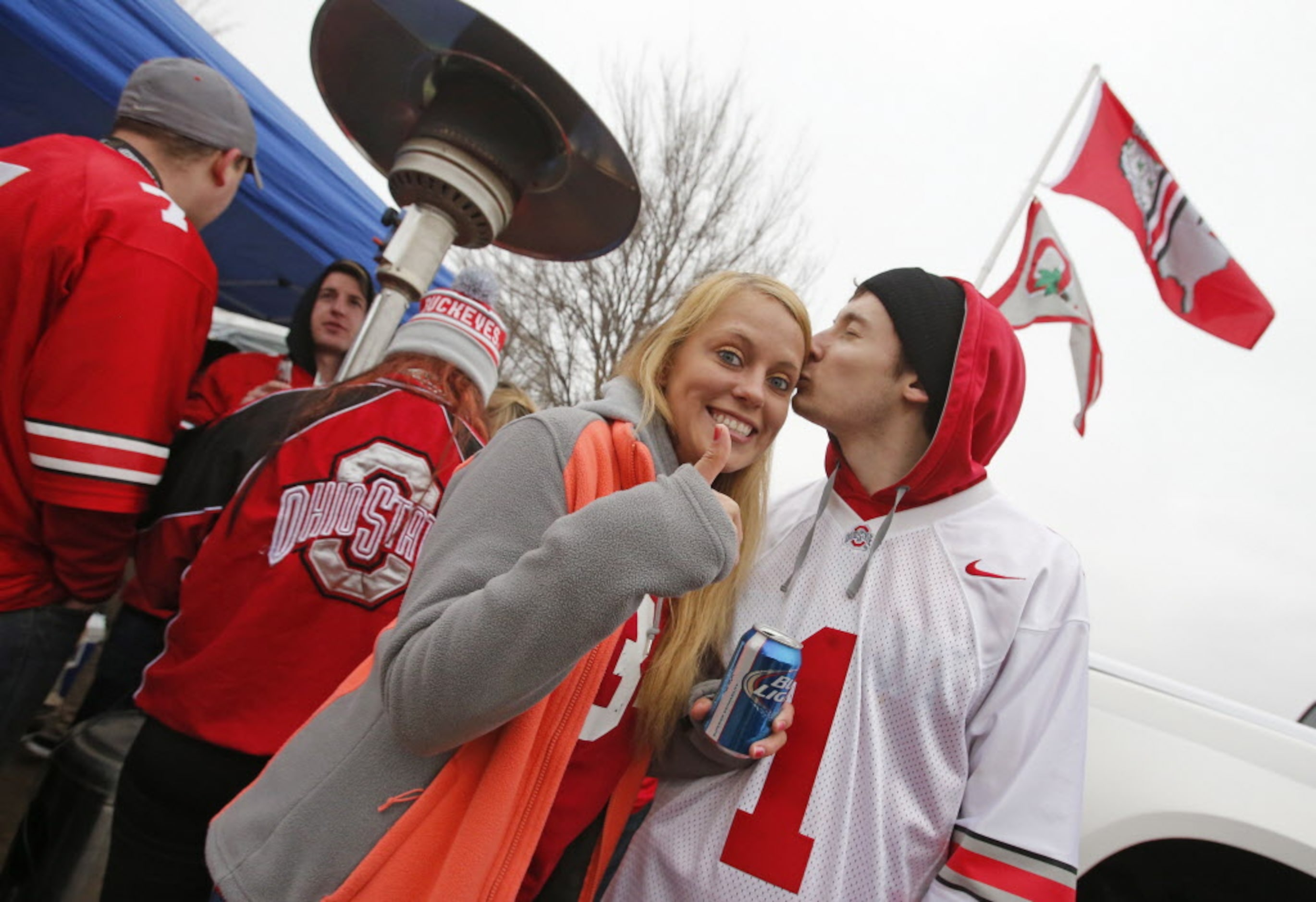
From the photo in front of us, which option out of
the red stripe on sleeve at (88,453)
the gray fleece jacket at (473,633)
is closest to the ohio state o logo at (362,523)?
the red stripe on sleeve at (88,453)

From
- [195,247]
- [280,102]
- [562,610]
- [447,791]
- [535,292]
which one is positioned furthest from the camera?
[535,292]

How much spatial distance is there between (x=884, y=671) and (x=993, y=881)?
395mm

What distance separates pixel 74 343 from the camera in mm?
1499

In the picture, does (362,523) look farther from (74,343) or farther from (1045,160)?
(1045,160)

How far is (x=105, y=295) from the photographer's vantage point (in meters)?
1.52

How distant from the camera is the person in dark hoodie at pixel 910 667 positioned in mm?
1324

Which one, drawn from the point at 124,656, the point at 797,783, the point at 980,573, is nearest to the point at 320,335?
the point at 124,656

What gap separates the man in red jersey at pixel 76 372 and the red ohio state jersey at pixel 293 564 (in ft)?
0.57

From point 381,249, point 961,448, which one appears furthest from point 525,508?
point 381,249

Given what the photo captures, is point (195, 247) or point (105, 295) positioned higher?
point (195, 247)

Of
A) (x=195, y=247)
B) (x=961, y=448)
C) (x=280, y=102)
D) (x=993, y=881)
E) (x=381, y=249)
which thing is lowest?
(x=993, y=881)

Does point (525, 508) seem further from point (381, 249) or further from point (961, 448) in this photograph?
point (381, 249)

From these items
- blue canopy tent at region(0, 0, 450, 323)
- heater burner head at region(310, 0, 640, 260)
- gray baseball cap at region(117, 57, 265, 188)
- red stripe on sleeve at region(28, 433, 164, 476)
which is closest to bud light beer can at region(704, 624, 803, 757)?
red stripe on sleeve at region(28, 433, 164, 476)

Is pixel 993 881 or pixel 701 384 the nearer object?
pixel 993 881
